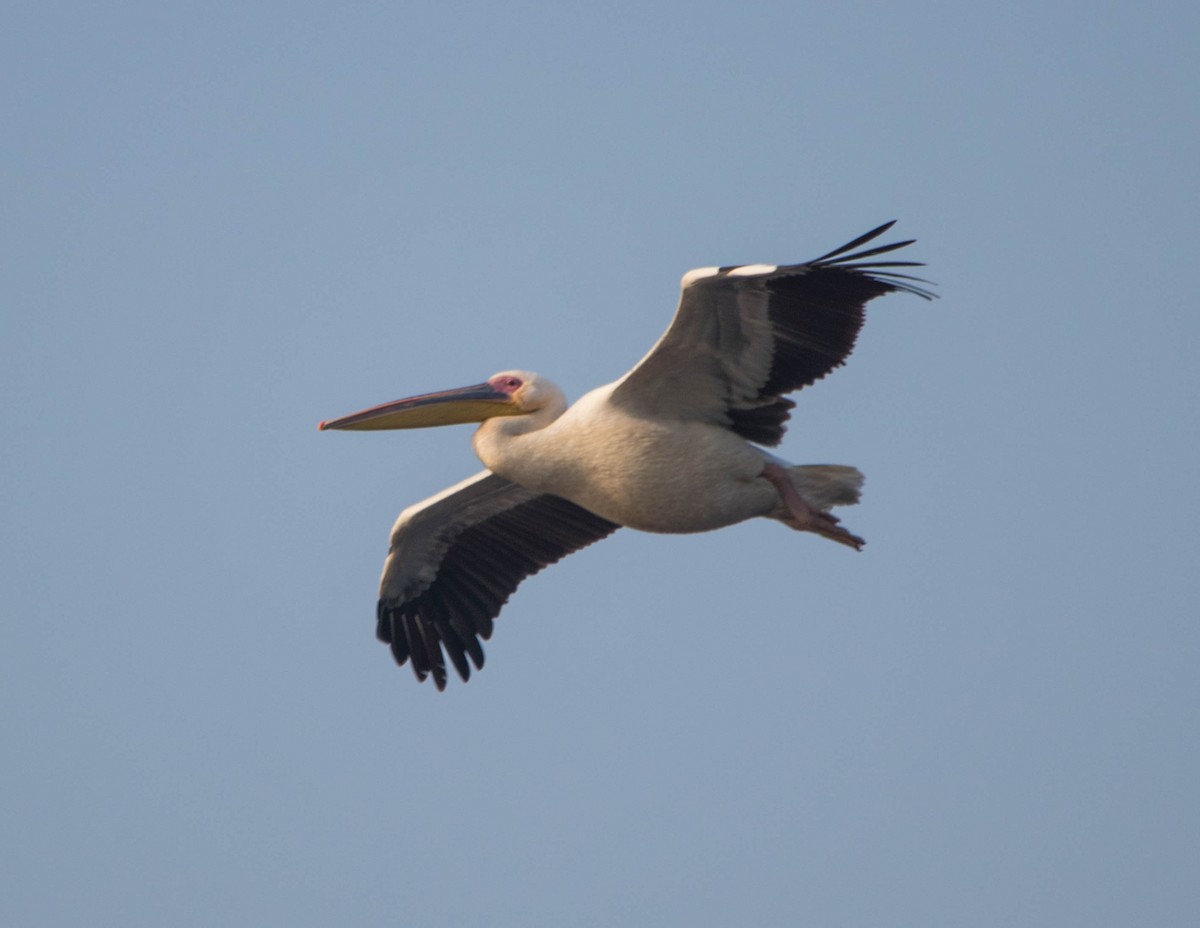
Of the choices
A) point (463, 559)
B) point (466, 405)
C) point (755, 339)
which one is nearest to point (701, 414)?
point (755, 339)

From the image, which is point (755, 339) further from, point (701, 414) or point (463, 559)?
point (463, 559)

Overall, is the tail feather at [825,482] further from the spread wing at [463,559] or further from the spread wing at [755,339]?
the spread wing at [463,559]

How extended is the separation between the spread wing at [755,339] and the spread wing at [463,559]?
78.2 inches

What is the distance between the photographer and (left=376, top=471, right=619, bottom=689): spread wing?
11977mm

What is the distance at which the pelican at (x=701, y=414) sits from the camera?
948 cm

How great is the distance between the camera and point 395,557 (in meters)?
12.2

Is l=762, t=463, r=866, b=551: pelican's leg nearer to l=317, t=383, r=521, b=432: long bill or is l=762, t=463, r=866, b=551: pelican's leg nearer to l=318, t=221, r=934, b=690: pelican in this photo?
l=318, t=221, r=934, b=690: pelican

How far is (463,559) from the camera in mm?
12242

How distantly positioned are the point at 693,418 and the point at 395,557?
9.83 ft

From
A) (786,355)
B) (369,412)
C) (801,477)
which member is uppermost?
(369,412)

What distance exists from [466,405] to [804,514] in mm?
2231

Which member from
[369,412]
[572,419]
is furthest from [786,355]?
[369,412]

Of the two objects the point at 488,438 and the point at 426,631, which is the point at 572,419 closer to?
the point at 488,438

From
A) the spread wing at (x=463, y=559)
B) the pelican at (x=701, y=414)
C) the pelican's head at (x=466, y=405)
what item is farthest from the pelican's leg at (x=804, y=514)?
the spread wing at (x=463, y=559)
